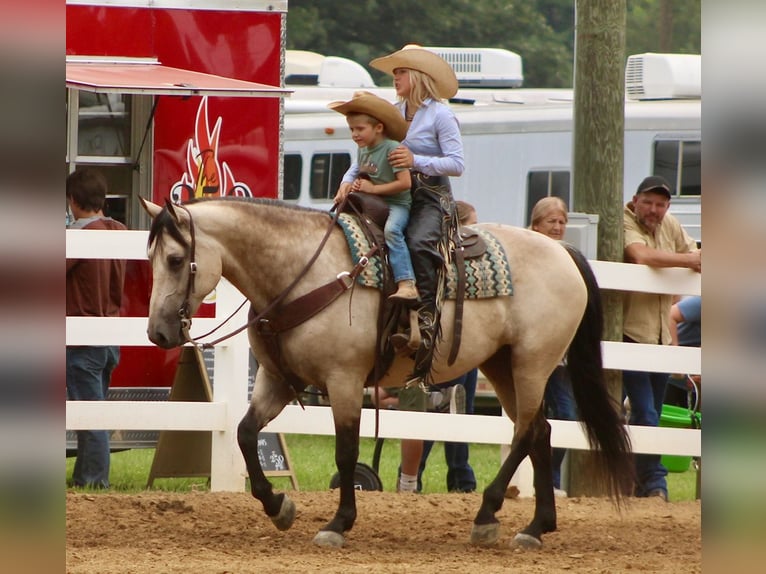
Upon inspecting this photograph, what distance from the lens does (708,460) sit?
116 centimetres

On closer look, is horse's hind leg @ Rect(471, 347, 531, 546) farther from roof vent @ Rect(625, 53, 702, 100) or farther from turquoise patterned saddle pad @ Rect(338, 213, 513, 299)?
roof vent @ Rect(625, 53, 702, 100)

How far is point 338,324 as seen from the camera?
5.98 m

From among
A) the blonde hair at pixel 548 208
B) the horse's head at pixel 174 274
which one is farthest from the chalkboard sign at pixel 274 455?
the horse's head at pixel 174 274

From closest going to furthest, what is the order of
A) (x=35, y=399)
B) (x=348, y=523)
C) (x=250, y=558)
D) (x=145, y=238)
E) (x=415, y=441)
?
(x=35, y=399)
(x=250, y=558)
(x=348, y=523)
(x=145, y=238)
(x=415, y=441)

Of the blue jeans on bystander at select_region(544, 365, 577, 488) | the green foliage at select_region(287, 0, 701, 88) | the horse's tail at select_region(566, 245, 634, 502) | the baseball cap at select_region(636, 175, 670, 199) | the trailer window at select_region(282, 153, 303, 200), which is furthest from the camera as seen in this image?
the green foliage at select_region(287, 0, 701, 88)

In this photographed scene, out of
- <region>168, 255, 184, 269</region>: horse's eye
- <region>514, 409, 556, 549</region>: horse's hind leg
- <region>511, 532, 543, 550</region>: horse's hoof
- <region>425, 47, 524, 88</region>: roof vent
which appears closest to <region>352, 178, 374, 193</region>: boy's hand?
<region>168, 255, 184, 269</region>: horse's eye

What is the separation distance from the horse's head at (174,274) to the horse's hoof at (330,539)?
1.18 m

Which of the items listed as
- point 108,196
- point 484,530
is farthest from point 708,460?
point 108,196

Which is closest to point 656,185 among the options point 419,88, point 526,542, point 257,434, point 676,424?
point 676,424

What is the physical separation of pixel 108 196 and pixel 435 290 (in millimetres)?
4216

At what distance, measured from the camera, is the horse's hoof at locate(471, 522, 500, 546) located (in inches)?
243

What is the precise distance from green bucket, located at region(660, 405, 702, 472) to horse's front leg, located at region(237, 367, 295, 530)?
390 centimetres

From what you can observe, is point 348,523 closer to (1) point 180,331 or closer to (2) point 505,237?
(1) point 180,331

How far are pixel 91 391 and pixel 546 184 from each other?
7.64 meters
